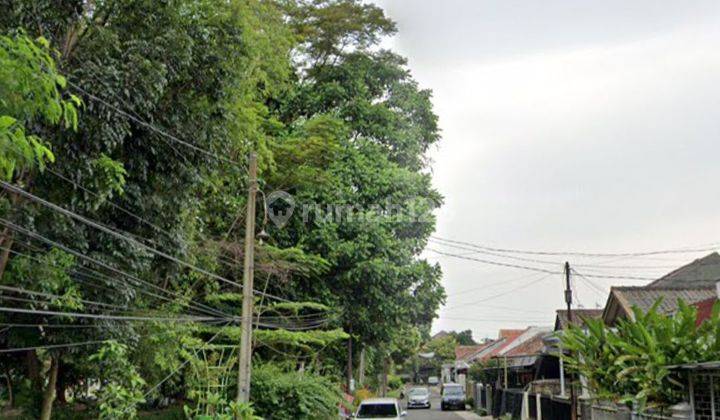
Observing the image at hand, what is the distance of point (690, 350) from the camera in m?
10.3

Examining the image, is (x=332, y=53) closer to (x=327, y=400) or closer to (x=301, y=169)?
(x=301, y=169)

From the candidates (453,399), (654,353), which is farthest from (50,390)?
(453,399)

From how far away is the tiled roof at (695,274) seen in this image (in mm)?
29594

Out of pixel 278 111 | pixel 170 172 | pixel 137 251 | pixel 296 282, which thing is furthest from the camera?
pixel 278 111

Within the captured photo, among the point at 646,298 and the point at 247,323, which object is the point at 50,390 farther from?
the point at 646,298

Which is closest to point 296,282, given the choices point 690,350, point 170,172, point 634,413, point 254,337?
point 254,337

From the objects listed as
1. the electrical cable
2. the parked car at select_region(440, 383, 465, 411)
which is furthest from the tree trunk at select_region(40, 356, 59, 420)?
the parked car at select_region(440, 383, 465, 411)

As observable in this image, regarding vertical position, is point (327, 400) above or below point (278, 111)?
below

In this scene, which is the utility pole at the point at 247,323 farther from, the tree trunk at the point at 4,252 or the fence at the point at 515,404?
the fence at the point at 515,404

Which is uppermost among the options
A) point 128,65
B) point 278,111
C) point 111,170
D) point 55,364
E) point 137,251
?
point 278,111

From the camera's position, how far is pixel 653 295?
74.6 ft

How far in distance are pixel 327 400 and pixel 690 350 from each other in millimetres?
10324

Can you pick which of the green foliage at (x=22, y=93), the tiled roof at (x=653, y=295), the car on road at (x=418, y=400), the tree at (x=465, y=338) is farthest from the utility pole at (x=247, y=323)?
the tree at (x=465, y=338)

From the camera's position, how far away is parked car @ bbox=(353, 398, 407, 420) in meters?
19.8
